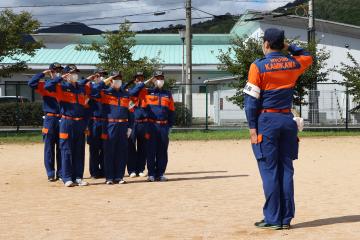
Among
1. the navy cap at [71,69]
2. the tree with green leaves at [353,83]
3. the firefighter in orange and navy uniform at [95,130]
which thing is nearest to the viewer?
the navy cap at [71,69]

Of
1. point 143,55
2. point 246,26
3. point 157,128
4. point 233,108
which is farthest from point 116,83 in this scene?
point 246,26

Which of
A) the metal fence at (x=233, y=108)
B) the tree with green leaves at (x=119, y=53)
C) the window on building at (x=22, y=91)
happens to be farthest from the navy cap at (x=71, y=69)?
the tree with green leaves at (x=119, y=53)

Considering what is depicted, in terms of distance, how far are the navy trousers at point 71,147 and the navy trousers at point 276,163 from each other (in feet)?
17.0

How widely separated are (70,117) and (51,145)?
1.35 metres

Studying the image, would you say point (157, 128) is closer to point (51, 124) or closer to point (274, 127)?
point (51, 124)

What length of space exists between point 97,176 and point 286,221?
661cm

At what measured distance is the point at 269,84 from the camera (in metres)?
7.43

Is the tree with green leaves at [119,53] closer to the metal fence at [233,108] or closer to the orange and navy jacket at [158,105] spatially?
the metal fence at [233,108]

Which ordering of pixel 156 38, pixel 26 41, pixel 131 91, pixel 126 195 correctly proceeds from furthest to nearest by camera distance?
1. pixel 156 38
2. pixel 26 41
3. pixel 131 91
4. pixel 126 195

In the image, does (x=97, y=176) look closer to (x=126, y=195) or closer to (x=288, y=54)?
(x=126, y=195)

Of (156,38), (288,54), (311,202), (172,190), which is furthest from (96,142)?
(156,38)

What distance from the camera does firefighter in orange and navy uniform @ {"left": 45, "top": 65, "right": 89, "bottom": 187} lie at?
461 inches

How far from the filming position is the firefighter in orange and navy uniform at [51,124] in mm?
12078

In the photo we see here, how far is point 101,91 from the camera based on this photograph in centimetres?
1214
